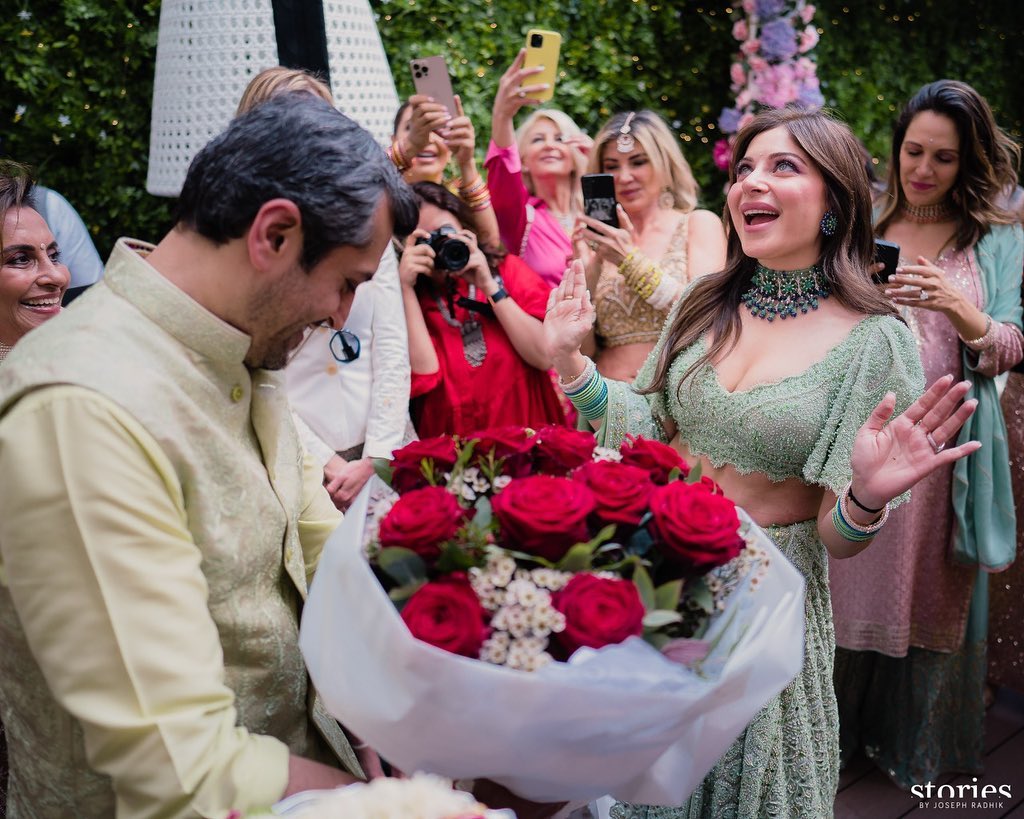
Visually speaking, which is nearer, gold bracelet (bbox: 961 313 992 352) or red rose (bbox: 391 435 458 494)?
red rose (bbox: 391 435 458 494)

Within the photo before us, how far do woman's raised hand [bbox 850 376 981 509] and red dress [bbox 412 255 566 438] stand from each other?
1.39m

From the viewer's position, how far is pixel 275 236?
3.70ft

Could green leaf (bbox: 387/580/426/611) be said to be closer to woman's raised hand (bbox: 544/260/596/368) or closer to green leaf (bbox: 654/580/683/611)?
green leaf (bbox: 654/580/683/611)

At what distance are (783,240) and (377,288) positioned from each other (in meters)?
1.17

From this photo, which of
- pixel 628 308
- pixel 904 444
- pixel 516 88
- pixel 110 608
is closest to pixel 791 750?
pixel 904 444

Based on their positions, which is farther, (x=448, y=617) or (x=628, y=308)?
(x=628, y=308)

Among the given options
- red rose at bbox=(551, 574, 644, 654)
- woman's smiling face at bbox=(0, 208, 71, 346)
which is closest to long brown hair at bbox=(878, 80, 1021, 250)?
red rose at bbox=(551, 574, 644, 654)

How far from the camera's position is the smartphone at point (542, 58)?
3.18 metres

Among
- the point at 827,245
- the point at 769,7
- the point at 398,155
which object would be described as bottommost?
the point at 827,245

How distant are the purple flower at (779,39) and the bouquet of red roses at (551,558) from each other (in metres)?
3.92

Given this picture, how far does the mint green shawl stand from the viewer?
2908 millimetres

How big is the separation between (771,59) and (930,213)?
1.90m

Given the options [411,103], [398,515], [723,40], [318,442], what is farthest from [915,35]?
[398,515]

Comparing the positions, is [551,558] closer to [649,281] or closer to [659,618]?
[659,618]
